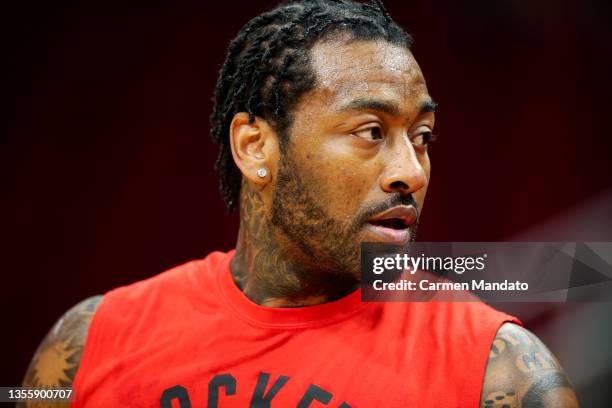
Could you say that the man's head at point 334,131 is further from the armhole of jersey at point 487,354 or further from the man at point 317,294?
the armhole of jersey at point 487,354

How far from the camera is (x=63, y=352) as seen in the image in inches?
86.4

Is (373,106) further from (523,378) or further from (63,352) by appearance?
(63,352)

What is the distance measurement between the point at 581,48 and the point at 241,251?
→ 1.45 metres

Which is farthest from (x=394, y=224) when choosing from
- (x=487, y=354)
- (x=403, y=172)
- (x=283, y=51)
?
(x=283, y=51)

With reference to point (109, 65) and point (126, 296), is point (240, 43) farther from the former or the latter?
point (109, 65)

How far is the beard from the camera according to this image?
1.93 m

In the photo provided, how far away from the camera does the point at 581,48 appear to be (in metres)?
2.82

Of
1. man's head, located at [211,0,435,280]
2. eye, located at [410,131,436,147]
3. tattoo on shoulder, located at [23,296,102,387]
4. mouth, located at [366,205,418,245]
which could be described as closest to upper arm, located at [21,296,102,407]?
tattoo on shoulder, located at [23,296,102,387]

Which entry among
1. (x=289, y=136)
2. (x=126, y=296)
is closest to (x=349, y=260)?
(x=289, y=136)

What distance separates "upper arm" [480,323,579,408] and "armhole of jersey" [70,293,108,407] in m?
1.01

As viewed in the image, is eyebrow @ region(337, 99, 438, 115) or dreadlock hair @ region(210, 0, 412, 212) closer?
eyebrow @ region(337, 99, 438, 115)

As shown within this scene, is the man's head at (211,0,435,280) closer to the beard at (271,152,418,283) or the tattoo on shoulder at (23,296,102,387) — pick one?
the beard at (271,152,418,283)

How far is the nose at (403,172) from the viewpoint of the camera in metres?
1.88

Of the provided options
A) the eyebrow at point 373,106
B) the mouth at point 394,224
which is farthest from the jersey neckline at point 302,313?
the eyebrow at point 373,106
